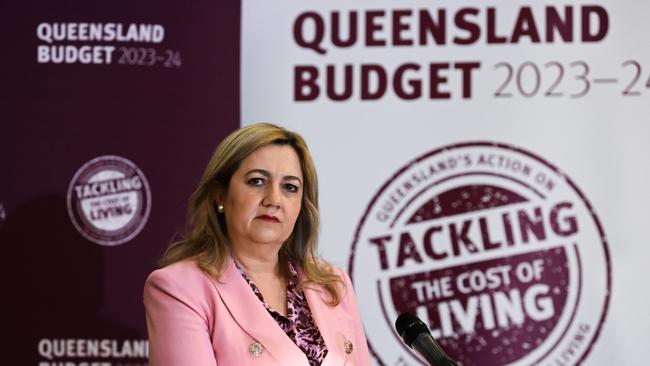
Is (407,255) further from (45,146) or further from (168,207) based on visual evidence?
(45,146)

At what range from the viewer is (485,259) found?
3734 millimetres

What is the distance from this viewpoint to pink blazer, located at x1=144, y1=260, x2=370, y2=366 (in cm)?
256

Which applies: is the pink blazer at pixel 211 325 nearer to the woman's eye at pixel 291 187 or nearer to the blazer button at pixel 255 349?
the blazer button at pixel 255 349

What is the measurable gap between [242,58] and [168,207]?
678 mm

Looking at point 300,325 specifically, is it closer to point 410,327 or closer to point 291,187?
point 291,187

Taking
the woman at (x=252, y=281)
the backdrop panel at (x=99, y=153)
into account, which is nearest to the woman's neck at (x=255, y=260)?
the woman at (x=252, y=281)

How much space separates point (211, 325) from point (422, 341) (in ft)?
2.55

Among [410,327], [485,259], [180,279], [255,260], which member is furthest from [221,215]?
[485,259]

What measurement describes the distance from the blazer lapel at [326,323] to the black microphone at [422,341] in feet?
1.77

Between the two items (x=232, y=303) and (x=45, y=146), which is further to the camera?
(x=45, y=146)

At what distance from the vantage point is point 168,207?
3.86 m

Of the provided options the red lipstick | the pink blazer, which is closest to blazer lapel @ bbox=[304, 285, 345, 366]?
the pink blazer

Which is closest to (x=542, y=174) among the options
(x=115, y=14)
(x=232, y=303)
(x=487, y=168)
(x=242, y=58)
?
(x=487, y=168)

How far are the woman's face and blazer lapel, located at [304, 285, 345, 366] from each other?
0.21m
